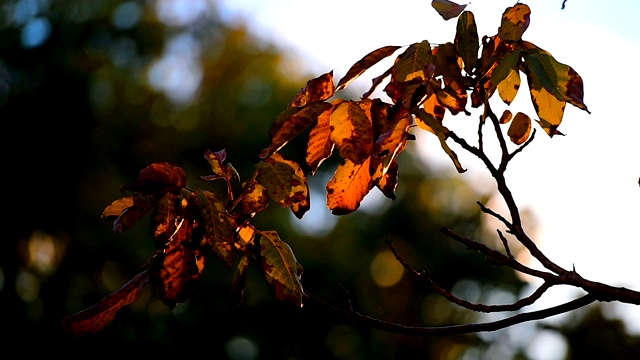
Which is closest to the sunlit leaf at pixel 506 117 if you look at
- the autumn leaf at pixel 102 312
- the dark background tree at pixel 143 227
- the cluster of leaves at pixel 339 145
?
the cluster of leaves at pixel 339 145

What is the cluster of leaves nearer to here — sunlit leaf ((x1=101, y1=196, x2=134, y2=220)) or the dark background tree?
sunlit leaf ((x1=101, y1=196, x2=134, y2=220))

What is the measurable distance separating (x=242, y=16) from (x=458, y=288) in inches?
260

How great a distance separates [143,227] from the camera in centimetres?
1464

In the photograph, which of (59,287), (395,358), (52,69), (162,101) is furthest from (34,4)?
(395,358)

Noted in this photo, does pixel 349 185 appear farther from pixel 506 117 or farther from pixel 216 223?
pixel 506 117

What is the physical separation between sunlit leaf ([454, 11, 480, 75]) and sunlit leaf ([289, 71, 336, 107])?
0.22 metres

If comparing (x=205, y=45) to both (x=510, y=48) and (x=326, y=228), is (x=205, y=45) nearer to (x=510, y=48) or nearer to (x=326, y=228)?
(x=326, y=228)

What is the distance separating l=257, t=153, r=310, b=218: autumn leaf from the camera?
57.6 inches

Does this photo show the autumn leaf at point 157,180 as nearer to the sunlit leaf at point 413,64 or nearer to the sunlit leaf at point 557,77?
the sunlit leaf at point 413,64

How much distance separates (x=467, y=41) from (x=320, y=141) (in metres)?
0.28

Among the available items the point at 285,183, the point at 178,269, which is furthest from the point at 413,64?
the point at 178,269

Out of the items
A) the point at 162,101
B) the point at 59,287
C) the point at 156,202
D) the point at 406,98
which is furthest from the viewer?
the point at 162,101

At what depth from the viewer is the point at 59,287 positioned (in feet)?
46.5

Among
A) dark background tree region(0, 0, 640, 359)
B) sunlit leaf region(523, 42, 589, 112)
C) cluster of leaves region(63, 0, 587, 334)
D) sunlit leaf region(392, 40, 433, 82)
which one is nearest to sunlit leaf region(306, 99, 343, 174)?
cluster of leaves region(63, 0, 587, 334)
